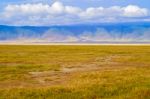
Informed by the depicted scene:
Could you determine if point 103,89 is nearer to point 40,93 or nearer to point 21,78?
point 40,93

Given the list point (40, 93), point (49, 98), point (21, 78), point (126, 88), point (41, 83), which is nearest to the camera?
point (49, 98)

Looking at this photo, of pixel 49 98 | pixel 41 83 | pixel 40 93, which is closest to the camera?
pixel 49 98

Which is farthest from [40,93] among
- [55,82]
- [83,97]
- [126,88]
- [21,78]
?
[21,78]

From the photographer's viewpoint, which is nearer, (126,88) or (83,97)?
(83,97)

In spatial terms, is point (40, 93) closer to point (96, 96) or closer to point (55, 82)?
point (96, 96)

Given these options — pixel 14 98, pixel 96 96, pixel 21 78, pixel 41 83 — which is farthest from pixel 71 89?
pixel 21 78

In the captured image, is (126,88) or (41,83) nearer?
(126,88)

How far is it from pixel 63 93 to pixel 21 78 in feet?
25.2

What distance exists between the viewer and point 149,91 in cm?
1617

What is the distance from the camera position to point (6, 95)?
1617 centimetres

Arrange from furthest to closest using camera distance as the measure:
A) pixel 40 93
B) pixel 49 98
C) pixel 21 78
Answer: pixel 21 78 → pixel 40 93 → pixel 49 98

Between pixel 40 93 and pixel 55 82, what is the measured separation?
576cm

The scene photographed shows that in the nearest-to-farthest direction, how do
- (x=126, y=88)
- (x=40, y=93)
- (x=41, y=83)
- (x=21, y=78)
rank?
(x=40, y=93) < (x=126, y=88) < (x=41, y=83) < (x=21, y=78)

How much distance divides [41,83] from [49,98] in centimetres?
638
